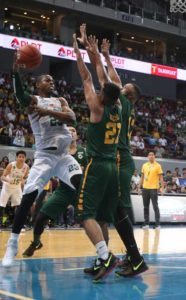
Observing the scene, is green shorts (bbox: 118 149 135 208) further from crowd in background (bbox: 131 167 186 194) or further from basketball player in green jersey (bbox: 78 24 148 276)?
crowd in background (bbox: 131 167 186 194)

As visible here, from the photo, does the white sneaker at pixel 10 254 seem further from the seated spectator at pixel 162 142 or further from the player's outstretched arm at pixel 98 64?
the seated spectator at pixel 162 142

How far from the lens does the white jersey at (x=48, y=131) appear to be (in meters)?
5.96

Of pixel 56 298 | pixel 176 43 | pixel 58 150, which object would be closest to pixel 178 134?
pixel 176 43

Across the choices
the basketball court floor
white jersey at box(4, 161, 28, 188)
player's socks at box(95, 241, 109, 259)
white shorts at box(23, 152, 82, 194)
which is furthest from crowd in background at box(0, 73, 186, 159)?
player's socks at box(95, 241, 109, 259)

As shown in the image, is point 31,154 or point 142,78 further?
point 142,78

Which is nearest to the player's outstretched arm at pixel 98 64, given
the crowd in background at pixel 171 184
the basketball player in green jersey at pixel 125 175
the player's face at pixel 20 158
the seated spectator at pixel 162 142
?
the basketball player in green jersey at pixel 125 175

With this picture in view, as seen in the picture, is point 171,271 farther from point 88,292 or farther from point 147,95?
point 147,95

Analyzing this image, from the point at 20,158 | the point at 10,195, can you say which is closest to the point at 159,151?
the point at 10,195

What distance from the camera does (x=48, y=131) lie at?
5996 millimetres

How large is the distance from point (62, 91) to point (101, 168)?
21898 millimetres

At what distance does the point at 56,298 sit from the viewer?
4.00 metres

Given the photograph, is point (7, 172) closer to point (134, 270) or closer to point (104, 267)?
point (134, 270)

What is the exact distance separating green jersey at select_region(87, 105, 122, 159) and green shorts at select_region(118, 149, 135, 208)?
0.49 m

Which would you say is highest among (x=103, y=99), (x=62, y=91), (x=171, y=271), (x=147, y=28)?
(x=147, y=28)
